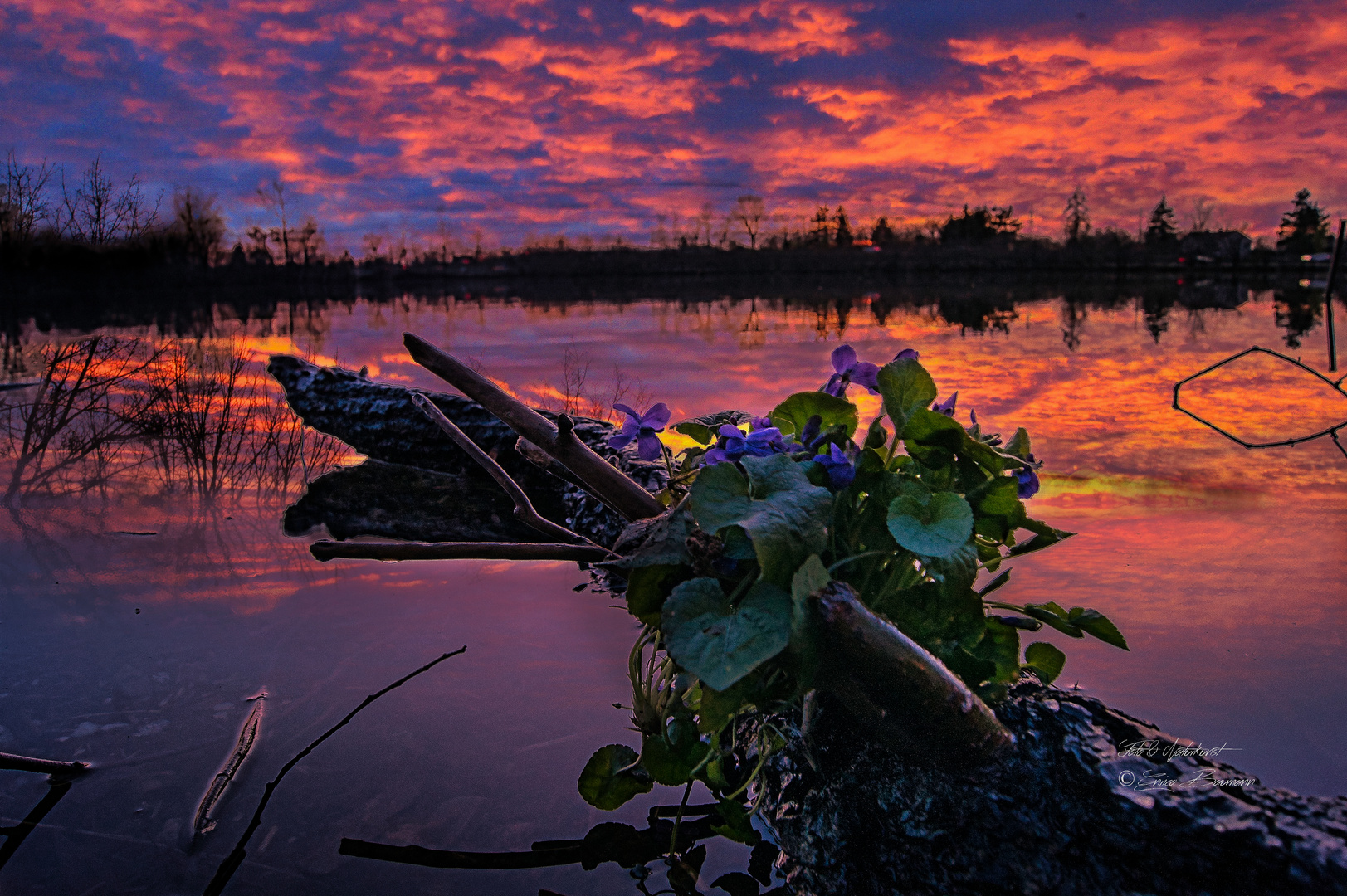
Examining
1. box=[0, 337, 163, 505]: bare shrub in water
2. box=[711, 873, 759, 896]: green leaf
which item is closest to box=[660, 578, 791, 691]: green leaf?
box=[711, 873, 759, 896]: green leaf

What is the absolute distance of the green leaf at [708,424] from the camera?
7.20ft

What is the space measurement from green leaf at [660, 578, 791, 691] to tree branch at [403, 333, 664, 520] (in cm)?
43

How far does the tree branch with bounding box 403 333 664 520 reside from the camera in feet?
6.21

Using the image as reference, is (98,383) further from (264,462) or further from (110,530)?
(110,530)

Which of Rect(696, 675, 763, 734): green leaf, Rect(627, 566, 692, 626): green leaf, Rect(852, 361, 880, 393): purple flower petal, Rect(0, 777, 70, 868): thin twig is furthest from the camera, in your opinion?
Rect(0, 777, 70, 868): thin twig

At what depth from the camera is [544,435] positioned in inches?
76.1

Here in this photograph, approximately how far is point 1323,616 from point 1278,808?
306 cm

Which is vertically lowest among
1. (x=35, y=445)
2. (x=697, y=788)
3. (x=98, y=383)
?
(x=697, y=788)

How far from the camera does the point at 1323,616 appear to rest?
392 centimetres

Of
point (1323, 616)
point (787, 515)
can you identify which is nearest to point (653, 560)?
point (787, 515)

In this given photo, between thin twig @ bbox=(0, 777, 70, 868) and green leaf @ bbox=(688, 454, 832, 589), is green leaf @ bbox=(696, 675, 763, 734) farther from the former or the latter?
thin twig @ bbox=(0, 777, 70, 868)

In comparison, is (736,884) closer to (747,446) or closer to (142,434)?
(747,446)

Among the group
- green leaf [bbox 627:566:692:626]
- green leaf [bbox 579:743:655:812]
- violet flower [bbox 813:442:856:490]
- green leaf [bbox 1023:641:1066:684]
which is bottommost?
green leaf [bbox 579:743:655:812]

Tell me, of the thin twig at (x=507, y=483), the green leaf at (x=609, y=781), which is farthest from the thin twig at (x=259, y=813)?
the thin twig at (x=507, y=483)
